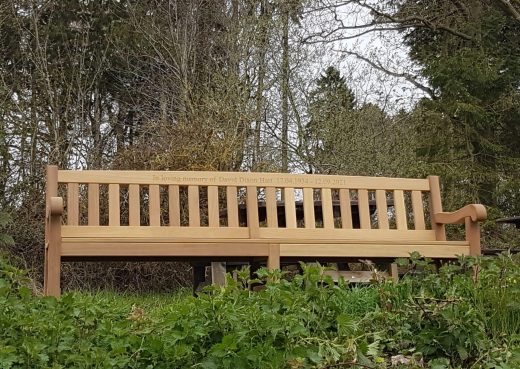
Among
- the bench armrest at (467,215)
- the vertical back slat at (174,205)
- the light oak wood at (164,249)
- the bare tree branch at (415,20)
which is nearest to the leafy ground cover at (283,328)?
the light oak wood at (164,249)

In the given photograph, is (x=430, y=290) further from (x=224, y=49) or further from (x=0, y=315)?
(x=224, y=49)

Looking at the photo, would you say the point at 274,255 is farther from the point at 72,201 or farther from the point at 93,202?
the point at 72,201

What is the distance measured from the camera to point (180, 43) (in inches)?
478

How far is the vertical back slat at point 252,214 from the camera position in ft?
15.5

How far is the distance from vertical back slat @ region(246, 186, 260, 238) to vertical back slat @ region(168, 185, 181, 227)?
0.49 meters

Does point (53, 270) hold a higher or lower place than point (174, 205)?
lower

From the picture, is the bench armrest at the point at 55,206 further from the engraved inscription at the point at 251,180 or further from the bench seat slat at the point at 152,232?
the engraved inscription at the point at 251,180

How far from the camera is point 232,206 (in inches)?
198

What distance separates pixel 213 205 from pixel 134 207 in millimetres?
561

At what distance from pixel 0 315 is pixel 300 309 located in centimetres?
88

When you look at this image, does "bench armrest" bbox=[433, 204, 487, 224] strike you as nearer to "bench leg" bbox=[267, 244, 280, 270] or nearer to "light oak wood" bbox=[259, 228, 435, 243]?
"light oak wood" bbox=[259, 228, 435, 243]

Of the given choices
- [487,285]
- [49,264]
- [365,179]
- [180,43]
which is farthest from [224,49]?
[487,285]

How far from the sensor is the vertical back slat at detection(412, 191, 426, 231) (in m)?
5.29

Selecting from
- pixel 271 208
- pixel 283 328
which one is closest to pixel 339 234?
pixel 271 208
